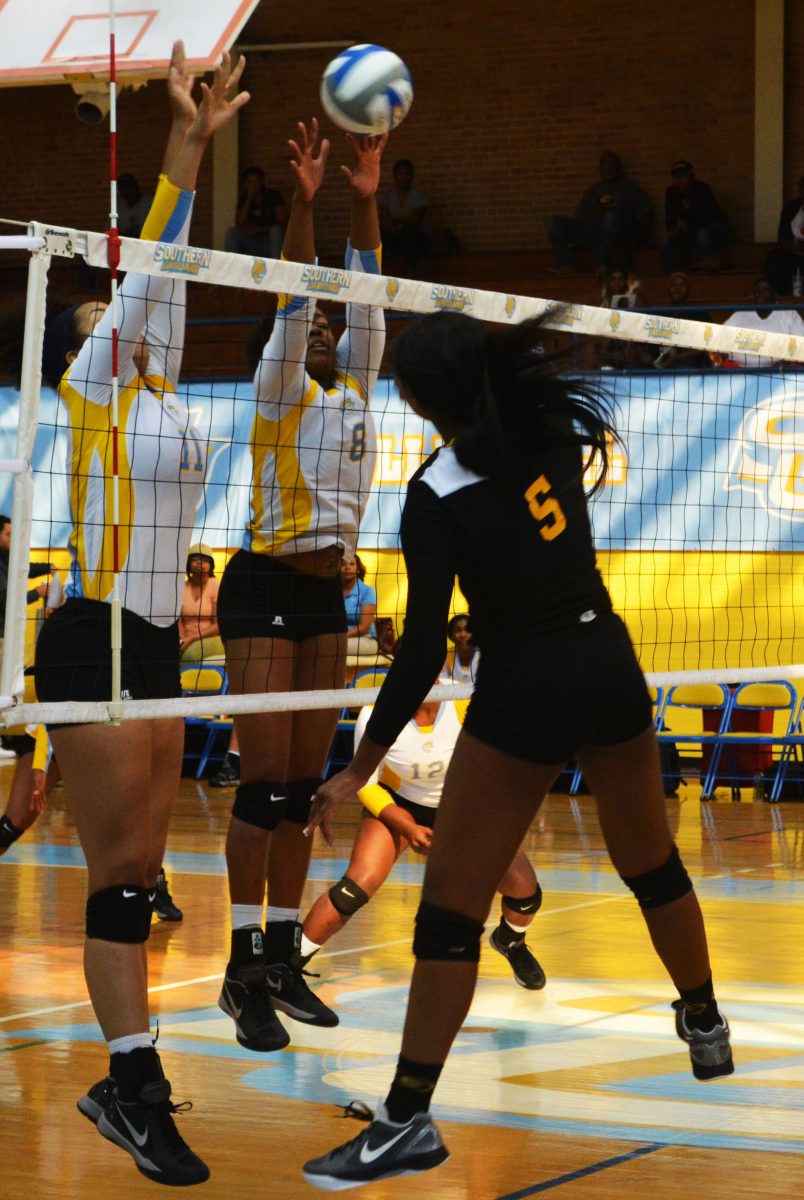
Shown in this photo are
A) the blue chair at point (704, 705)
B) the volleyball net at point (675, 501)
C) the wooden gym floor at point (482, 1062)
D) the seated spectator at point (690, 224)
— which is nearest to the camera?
the wooden gym floor at point (482, 1062)

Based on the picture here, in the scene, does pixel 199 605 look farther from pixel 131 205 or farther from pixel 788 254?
pixel 131 205

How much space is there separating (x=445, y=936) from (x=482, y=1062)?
69.7 inches

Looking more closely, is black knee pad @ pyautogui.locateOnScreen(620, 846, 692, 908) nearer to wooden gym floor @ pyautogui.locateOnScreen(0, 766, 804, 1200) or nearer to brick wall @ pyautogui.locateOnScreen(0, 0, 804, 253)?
wooden gym floor @ pyautogui.locateOnScreen(0, 766, 804, 1200)

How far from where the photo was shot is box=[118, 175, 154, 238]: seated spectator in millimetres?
18109

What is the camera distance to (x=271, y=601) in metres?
4.93

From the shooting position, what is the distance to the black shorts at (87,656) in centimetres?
396

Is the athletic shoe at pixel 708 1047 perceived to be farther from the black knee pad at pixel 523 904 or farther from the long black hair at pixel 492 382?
the black knee pad at pixel 523 904

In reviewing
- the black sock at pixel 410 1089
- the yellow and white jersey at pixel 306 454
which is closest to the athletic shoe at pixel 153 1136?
the black sock at pixel 410 1089

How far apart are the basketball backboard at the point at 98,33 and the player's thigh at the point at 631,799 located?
29.6 ft

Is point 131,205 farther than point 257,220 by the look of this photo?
Yes

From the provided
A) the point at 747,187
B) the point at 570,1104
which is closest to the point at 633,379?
the point at 747,187

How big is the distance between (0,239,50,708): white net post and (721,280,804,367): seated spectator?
912 centimetres

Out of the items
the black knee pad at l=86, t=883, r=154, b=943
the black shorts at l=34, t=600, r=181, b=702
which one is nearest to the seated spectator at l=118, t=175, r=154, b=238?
the black shorts at l=34, t=600, r=181, b=702

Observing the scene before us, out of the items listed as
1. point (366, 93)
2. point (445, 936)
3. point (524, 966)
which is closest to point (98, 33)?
point (366, 93)
